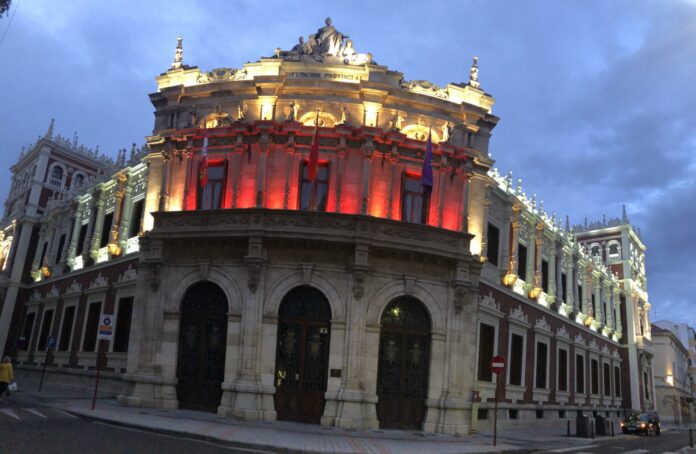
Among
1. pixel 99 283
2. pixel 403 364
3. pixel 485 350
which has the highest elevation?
pixel 99 283

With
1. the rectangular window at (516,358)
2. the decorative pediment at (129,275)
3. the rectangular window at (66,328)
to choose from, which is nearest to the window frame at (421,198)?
the rectangular window at (516,358)

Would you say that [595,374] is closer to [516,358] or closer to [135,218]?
[516,358]

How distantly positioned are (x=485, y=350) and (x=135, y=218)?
1981 cm

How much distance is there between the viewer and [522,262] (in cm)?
3600

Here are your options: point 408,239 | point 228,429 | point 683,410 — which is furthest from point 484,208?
point 683,410

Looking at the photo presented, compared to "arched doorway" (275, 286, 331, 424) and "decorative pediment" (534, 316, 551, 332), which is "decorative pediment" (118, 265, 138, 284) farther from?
"decorative pediment" (534, 316, 551, 332)

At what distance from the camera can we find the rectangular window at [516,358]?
32.3 m

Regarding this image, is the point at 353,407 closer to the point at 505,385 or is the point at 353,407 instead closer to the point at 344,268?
the point at 344,268

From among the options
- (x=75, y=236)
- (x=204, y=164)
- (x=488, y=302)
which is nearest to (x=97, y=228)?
(x=75, y=236)

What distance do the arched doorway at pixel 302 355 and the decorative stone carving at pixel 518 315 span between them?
1252 cm

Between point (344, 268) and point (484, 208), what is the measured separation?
8.39 m

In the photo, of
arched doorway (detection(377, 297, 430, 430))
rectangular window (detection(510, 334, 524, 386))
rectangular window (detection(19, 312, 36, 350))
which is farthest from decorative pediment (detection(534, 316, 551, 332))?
rectangular window (detection(19, 312, 36, 350))

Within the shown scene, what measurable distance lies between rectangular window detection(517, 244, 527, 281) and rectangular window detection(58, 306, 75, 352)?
27307 mm

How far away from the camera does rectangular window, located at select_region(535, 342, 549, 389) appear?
36.0m
